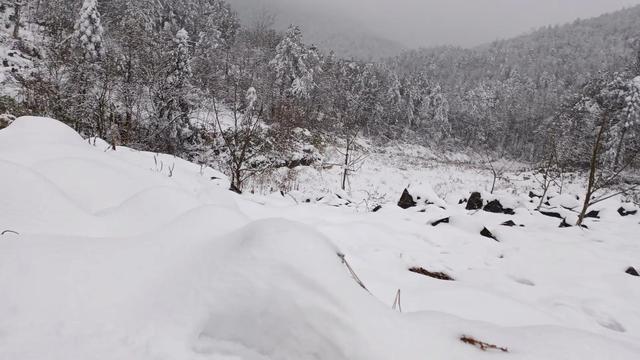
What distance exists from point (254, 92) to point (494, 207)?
9844mm

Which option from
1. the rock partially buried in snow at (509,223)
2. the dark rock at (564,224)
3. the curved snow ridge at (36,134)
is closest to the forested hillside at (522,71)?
the dark rock at (564,224)

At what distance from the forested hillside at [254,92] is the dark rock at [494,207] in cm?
215

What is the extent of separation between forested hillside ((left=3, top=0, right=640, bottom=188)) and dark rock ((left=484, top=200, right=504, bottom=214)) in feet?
7.07

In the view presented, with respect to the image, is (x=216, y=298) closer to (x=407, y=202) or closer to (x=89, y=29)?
(x=407, y=202)

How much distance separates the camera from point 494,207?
24.1 feet

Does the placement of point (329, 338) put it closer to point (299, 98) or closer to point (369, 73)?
point (299, 98)

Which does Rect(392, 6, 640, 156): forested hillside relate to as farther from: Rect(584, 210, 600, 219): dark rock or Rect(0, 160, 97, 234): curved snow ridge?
Rect(0, 160, 97, 234): curved snow ridge

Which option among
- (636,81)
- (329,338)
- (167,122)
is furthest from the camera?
(636,81)

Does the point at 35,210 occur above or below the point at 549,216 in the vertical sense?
above

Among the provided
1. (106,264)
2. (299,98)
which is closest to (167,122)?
(106,264)

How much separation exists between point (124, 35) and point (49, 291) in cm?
1891

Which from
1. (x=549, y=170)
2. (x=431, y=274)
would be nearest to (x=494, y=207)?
(x=431, y=274)

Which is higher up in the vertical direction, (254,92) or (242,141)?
(254,92)

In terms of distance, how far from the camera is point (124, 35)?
1677 centimetres
